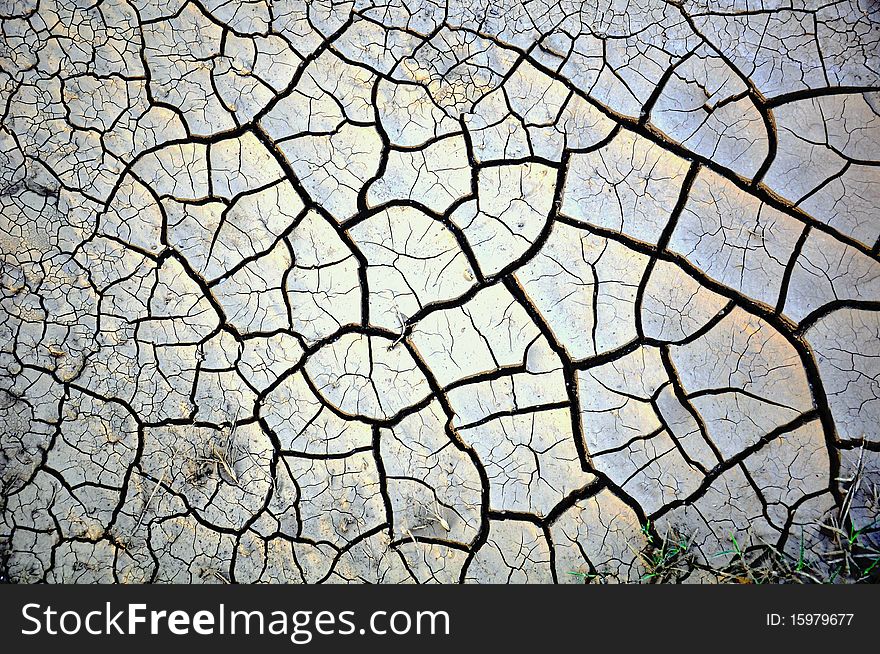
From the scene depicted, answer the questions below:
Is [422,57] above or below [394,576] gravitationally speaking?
above

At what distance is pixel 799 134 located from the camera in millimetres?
2391

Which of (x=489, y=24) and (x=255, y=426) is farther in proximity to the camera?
(x=489, y=24)

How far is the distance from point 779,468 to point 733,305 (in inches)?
24.0

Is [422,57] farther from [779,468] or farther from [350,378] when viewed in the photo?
[779,468]

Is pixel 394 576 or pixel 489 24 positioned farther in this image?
pixel 489 24

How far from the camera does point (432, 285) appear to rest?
237 centimetres

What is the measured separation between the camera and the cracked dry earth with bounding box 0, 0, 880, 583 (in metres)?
2.28

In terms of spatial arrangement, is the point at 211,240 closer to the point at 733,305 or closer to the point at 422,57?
the point at 422,57

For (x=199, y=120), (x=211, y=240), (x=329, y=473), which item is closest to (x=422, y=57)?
(x=199, y=120)

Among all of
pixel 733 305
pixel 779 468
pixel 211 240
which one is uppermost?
pixel 211 240

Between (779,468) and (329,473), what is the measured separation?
5.35 ft

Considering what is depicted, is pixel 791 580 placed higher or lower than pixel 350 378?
lower

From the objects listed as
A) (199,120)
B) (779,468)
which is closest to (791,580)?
(779,468)

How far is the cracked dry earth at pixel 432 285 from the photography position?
7.47 feet
